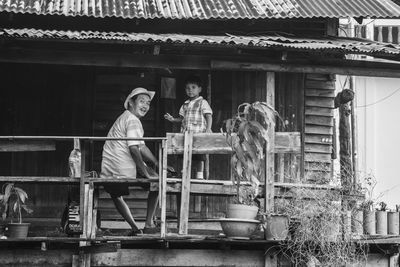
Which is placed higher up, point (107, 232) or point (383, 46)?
point (383, 46)

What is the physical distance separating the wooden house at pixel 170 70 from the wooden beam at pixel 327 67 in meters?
0.01

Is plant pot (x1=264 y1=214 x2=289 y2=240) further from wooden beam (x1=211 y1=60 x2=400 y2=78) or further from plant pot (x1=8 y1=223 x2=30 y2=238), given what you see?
wooden beam (x1=211 y1=60 x2=400 y2=78)

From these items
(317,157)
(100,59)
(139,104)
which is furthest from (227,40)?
(317,157)

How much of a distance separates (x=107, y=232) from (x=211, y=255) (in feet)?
4.31

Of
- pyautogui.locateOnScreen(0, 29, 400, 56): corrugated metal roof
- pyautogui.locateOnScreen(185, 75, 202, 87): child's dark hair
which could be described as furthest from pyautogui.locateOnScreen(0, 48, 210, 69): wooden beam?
pyautogui.locateOnScreen(185, 75, 202, 87): child's dark hair

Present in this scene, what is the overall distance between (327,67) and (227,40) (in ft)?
5.66

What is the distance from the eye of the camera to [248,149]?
13.3 metres

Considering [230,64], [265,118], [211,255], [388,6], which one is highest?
[388,6]

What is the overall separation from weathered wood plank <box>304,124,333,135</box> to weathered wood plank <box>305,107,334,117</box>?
20 cm

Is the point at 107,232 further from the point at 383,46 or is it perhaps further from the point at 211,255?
the point at 383,46

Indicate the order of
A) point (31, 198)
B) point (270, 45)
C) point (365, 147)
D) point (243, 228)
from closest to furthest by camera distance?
point (243, 228) < point (270, 45) < point (31, 198) < point (365, 147)

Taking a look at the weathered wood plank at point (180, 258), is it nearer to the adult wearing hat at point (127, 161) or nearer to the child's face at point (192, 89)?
the adult wearing hat at point (127, 161)

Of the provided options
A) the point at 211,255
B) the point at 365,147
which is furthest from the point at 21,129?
the point at 365,147

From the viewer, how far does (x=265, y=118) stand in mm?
13469
